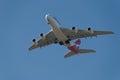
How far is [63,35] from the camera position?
160 meters

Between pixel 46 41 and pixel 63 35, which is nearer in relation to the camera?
pixel 63 35

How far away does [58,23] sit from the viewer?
527ft

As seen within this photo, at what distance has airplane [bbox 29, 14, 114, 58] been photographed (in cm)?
15800

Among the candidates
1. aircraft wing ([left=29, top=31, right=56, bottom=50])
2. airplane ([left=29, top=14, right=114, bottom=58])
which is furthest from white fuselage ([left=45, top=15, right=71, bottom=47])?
aircraft wing ([left=29, top=31, right=56, bottom=50])

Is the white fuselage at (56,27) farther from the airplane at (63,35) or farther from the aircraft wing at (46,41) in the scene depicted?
the aircraft wing at (46,41)

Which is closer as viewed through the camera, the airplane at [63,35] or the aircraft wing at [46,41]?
the airplane at [63,35]

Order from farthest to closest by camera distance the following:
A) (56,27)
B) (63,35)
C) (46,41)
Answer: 1. (46,41)
2. (63,35)
3. (56,27)

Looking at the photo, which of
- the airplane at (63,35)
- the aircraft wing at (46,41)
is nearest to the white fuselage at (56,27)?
the airplane at (63,35)

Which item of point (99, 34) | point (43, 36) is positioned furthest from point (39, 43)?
point (99, 34)

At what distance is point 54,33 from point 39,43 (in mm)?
8308

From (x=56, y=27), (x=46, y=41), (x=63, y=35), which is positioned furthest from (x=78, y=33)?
(x=46, y=41)

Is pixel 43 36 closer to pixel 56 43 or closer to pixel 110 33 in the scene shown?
pixel 56 43

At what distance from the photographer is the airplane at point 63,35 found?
158m

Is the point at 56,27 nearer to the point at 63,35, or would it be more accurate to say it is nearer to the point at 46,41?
the point at 63,35
